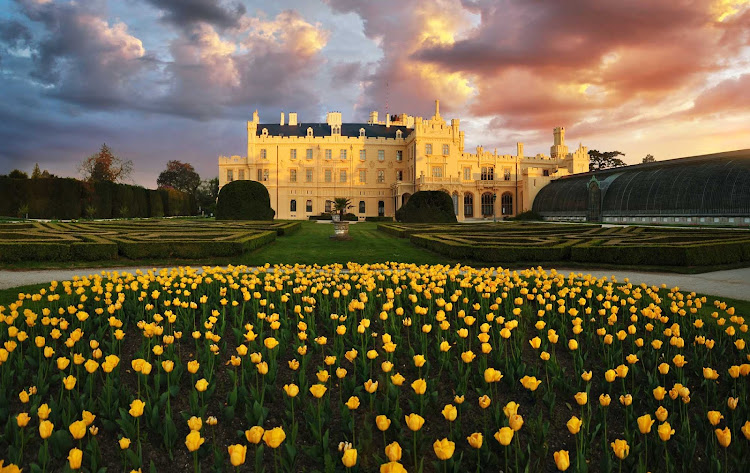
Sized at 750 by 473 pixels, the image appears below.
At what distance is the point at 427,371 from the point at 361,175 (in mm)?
61452

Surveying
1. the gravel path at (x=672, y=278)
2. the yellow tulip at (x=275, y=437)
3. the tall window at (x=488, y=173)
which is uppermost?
the tall window at (x=488, y=173)

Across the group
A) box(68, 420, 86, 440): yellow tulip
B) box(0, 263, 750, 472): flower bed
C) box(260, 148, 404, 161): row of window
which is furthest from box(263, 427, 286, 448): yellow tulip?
box(260, 148, 404, 161): row of window

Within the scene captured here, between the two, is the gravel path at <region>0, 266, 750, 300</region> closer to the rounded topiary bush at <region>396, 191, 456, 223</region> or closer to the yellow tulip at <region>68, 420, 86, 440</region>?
the yellow tulip at <region>68, 420, 86, 440</region>

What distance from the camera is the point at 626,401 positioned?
350cm

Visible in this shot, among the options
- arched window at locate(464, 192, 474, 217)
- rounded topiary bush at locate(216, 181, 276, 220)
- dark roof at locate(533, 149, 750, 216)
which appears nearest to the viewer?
dark roof at locate(533, 149, 750, 216)

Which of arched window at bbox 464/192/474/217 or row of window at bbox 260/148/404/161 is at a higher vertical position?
row of window at bbox 260/148/404/161

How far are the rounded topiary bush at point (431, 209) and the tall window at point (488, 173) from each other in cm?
2696

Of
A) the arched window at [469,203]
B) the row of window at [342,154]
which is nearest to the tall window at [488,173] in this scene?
the arched window at [469,203]

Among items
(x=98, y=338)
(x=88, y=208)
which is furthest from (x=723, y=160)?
(x=88, y=208)

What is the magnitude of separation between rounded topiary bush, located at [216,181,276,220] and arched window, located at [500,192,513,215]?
3583cm

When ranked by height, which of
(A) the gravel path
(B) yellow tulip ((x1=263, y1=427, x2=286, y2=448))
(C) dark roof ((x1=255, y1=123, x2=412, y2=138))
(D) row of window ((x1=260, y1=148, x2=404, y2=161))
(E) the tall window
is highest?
(C) dark roof ((x1=255, y1=123, x2=412, y2=138))

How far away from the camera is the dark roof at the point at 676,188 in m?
33.9

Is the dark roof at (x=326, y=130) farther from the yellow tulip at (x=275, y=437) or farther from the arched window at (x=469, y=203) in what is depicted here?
the yellow tulip at (x=275, y=437)

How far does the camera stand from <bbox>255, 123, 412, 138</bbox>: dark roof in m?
66.4
